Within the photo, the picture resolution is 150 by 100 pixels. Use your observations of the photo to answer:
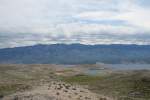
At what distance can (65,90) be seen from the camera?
59.8 meters

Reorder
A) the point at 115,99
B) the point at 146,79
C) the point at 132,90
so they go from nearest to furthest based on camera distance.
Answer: the point at 115,99, the point at 132,90, the point at 146,79

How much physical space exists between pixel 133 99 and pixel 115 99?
15.3 ft

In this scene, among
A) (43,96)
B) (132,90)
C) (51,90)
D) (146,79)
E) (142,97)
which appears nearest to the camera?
(43,96)

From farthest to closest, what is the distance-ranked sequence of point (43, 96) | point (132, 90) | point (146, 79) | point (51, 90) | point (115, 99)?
point (146, 79), point (132, 90), point (115, 99), point (51, 90), point (43, 96)

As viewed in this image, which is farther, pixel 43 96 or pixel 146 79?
pixel 146 79

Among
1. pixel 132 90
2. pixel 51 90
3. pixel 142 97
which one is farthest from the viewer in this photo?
pixel 132 90

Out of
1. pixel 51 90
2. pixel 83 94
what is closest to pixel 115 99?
pixel 83 94

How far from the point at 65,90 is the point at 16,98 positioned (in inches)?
338

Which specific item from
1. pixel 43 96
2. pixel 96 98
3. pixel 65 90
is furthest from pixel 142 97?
pixel 43 96

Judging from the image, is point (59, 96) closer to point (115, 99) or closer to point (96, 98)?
point (96, 98)

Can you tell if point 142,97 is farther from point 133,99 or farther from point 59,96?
point 59,96

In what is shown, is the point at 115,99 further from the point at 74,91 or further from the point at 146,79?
the point at 146,79

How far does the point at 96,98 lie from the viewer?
61.7m

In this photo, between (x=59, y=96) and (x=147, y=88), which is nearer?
(x=59, y=96)
